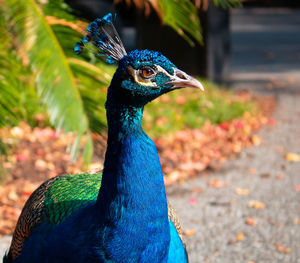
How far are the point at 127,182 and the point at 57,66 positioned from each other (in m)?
1.43

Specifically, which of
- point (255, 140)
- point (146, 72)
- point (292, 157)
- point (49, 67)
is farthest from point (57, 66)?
point (255, 140)

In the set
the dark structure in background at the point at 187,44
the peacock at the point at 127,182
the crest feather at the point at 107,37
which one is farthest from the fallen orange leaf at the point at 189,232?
the dark structure in background at the point at 187,44

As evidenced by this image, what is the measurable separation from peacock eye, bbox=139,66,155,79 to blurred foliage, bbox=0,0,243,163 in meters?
1.27

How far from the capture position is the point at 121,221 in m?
1.67

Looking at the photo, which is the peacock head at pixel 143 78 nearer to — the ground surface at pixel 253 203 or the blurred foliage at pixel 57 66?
the blurred foliage at pixel 57 66

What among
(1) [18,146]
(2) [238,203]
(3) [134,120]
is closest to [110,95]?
(3) [134,120]

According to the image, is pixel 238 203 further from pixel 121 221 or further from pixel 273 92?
pixel 273 92

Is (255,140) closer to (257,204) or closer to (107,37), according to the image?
(257,204)

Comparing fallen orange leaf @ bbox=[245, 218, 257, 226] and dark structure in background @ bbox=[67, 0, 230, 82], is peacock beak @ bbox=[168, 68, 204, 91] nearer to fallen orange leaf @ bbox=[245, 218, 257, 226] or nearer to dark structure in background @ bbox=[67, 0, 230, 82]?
fallen orange leaf @ bbox=[245, 218, 257, 226]

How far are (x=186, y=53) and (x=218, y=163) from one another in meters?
2.44

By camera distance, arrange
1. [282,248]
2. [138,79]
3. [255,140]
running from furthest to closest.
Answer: [255,140]
[282,248]
[138,79]

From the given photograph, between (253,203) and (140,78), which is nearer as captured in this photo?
(140,78)

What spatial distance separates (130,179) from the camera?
164 cm

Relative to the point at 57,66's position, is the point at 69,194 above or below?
below
